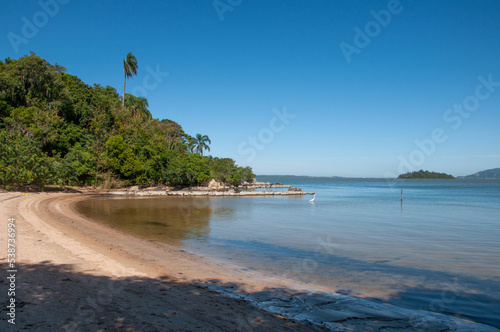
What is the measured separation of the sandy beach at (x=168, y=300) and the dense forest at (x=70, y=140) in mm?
25390

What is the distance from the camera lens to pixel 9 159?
1073 inches

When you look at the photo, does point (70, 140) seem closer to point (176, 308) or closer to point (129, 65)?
point (129, 65)

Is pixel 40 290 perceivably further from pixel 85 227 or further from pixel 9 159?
pixel 9 159

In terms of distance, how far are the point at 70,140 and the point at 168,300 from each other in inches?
1711

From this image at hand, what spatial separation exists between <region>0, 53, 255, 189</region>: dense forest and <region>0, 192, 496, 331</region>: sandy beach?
25.4 metres

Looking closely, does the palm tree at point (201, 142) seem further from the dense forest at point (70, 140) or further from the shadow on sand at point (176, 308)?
the shadow on sand at point (176, 308)

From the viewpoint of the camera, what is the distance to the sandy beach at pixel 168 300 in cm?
445

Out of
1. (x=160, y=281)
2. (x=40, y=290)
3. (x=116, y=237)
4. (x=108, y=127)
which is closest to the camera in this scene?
(x=40, y=290)

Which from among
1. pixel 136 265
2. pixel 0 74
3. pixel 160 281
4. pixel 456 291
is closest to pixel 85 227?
pixel 136 265

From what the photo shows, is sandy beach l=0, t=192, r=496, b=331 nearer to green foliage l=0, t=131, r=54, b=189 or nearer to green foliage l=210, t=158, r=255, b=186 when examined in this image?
green foliage l=0, t=131, r=54, b=189

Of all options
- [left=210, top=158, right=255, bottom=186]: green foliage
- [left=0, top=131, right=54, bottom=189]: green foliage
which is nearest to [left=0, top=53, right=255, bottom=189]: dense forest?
[left=0, top=131, right=54, bottom=189]: green foliage

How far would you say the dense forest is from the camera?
29.6 metres

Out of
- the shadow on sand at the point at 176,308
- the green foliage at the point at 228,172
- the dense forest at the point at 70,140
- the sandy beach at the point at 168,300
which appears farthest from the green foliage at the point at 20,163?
the green foliage at the point at 228,172

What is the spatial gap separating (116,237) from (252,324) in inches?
370
